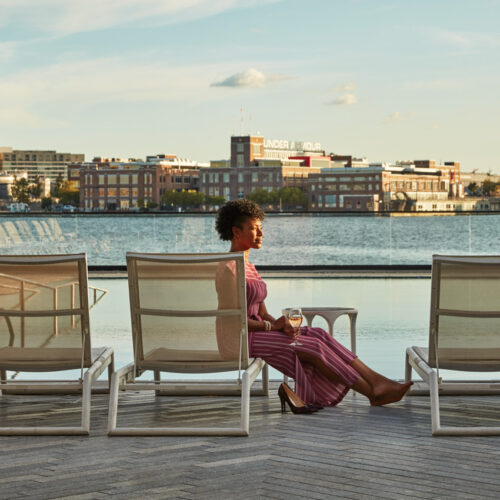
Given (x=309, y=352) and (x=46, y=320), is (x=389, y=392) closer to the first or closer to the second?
(x=309, y=352)

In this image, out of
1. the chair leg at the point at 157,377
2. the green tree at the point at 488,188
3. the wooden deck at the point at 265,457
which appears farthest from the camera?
the green tree at the point at 488,188

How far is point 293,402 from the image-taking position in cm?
395

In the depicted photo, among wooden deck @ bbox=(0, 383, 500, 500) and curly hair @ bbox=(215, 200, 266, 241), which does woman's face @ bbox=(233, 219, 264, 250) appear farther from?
wooden deck @ bbox=(0, 383, 500, 500)

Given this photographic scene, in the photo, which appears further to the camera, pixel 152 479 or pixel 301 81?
pixel 301 81

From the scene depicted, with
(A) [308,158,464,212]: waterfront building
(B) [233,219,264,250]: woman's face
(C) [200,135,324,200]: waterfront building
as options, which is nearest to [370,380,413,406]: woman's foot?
(B) [233,219,264,250]: woman's face

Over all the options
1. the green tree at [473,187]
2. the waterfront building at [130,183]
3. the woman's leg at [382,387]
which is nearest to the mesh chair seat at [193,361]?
the woman's leg at [382,387]

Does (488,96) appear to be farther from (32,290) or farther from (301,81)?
(32,290)

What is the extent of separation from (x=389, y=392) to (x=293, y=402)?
426 millimetres

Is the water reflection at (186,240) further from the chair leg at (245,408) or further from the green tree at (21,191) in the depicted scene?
the green tree at (21,191)

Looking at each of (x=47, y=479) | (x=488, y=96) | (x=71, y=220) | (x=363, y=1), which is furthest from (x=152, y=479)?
(x=488, y=96)

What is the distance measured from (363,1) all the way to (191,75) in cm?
4948

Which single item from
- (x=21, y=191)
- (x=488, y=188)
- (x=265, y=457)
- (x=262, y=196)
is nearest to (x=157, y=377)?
(x=265, y=457)

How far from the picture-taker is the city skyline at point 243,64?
244ft

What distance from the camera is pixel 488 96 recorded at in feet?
327
